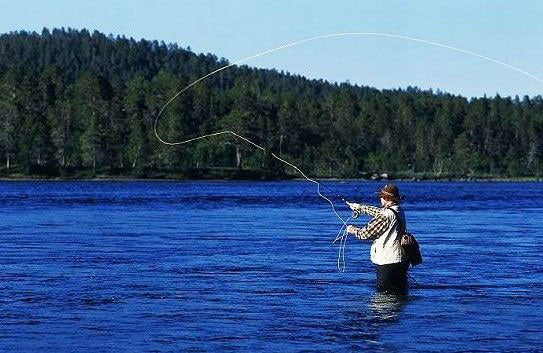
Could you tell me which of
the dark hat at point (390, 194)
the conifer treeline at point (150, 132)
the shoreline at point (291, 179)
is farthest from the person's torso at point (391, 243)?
the shoreline at point (291, 179)

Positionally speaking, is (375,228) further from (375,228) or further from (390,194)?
(390,194)

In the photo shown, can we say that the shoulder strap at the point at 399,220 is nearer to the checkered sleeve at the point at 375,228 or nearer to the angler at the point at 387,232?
the angler at the point at 387,232

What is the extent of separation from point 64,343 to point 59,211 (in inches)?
1678

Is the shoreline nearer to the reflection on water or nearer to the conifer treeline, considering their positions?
the conifer treeline

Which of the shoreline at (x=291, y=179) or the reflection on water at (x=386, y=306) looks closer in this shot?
the reflection on water at (x=386, y=306)

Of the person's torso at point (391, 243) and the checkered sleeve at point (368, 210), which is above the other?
the checkered sleeve at point (368, 210)

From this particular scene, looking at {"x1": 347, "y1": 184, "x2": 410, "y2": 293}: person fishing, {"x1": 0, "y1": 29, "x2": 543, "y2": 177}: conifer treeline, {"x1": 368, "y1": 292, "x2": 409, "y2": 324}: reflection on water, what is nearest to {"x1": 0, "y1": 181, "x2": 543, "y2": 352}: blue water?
{"x1": 368, "y1": 292, "x2": 409, "y2": 324}: reflection on water

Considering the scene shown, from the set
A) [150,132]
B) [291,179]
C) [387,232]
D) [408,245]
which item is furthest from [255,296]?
[291,179]

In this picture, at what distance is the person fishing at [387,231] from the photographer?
17953 millimetres

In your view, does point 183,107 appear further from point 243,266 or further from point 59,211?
point 243,266

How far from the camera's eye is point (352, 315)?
17.0 m

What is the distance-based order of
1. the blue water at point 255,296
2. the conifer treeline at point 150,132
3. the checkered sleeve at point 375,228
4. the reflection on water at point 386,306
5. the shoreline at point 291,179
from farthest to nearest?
the conifer treeline at point 150,132 → the shoreline at point 291,179 → the checkered sleeve at point 375,228 → the reflection on water at point 386,306 → the blue water at point 255,296

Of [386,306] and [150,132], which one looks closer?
[386,306]

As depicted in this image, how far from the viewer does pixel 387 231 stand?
18.1m
